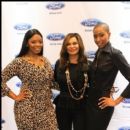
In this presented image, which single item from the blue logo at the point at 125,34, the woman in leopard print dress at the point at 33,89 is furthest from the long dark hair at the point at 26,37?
the blue logo at the point at 125,34

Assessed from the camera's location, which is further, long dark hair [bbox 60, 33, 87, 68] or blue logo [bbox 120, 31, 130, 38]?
blue logo [bbox 120, 31, 130, 38]

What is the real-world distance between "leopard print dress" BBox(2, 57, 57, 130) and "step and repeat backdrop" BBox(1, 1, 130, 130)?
2.49 feet

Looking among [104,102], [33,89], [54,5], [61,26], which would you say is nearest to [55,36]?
[61,26]

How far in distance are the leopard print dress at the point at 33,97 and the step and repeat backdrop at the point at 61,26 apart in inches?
29.8

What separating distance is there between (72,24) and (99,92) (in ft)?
3.27

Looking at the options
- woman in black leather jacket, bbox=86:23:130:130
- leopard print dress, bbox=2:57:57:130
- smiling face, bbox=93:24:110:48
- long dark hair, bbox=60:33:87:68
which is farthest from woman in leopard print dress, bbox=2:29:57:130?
smiling face, bbox=93:24:110:48

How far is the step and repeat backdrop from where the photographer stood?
9.78 feet

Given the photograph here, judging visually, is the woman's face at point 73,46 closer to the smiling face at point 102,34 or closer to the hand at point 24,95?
the smiling face at point 102,34

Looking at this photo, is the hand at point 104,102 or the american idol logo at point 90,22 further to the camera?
the american idol logo at point 90,22

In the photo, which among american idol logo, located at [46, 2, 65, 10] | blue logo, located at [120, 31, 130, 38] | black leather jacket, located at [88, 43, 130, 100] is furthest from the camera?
american idol logo, located at [46, 2, 65, 10]

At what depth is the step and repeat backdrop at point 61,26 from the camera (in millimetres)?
2980

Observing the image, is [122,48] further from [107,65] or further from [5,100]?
[5,100]

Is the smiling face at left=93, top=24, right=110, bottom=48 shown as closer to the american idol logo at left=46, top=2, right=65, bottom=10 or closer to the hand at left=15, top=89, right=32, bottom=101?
the hand at left=15, top=89, right=32, bottom=101

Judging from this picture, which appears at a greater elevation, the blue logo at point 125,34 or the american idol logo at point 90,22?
the american idol logo at point 90,22
